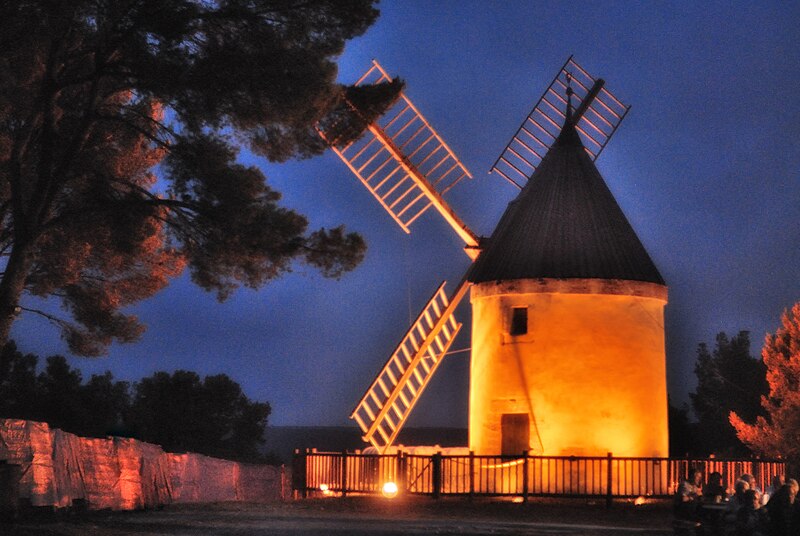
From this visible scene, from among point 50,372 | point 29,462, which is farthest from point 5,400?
point 29,462

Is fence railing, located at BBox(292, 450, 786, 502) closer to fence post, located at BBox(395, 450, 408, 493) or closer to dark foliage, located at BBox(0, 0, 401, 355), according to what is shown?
fence post, located at BBox(395, 450, 408, 493)

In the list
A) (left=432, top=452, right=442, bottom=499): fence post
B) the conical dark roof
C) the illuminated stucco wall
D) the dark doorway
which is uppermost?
the conical dark roof

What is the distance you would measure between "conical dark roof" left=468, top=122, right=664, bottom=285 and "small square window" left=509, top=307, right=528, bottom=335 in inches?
31.9

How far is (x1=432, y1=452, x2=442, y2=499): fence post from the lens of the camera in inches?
1107

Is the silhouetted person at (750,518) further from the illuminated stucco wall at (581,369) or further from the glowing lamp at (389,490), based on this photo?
the glowing lamp at (389,490)

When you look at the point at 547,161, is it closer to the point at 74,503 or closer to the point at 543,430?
the point at 543,430

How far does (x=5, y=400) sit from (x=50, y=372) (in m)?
3.46

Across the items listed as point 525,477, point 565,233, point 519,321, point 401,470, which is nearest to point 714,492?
point 525,477

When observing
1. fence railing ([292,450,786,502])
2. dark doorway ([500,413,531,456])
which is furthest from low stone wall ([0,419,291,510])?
dark doorway ([500,413,531,456])

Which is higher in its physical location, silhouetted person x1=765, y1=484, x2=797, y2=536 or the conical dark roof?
the conical dark roof

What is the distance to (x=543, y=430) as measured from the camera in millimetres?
28344

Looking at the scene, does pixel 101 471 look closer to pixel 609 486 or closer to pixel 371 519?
pixel 371 519

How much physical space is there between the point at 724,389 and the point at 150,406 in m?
29.0

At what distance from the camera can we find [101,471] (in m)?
22.2
